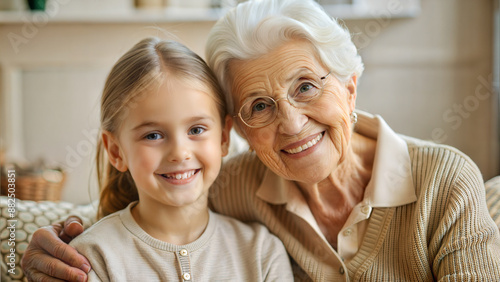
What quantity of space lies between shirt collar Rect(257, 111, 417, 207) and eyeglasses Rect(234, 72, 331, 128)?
259mm

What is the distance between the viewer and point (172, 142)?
1242mm

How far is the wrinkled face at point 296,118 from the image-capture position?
131 cm

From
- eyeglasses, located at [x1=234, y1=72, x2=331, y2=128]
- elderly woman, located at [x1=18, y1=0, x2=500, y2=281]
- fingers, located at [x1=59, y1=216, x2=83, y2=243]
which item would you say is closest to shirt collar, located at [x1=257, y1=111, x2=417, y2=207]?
elderly woman, located at [x1=18, y1=0, x2=500, y2=281]

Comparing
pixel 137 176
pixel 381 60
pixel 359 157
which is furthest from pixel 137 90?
pixel 381 60

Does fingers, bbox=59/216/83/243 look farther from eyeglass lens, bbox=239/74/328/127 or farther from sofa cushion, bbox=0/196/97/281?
eyeglass lens, bbox=239/74/328/127

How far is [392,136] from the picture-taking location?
4.84ft

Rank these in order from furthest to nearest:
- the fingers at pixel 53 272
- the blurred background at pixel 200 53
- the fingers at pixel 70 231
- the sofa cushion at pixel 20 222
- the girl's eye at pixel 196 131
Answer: the blurred background at pixel 200 53, the sofa cushion at pixel 20 222, the fingers at pixel 70 231, the girl's eye at pixel 196 131, the fingers at pixel 53 272

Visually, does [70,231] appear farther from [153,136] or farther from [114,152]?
[153,136]

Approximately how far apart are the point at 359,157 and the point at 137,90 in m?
0.72

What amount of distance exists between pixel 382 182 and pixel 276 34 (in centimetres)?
52

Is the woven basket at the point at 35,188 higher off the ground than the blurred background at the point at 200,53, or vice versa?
the blurred background at the point at 200,53

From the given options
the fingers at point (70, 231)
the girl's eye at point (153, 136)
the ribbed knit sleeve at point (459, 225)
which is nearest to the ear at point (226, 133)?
the girl's eye at point (153, 136)

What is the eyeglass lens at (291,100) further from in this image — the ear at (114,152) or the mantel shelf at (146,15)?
the mantel shelf at (146,15)

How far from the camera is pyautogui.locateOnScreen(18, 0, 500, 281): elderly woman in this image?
1286mm
